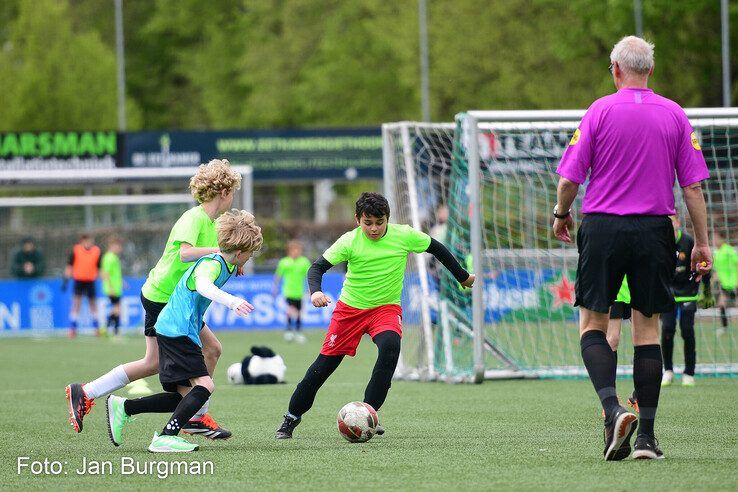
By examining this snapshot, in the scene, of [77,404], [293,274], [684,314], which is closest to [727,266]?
[684,314]

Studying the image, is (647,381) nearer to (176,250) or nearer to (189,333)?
(189,333)

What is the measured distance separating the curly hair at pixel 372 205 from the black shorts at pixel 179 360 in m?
1.38

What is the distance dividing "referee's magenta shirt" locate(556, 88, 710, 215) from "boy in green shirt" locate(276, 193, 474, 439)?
165cm

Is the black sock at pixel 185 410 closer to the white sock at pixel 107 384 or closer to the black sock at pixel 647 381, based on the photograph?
the white sock at pixel 107 384

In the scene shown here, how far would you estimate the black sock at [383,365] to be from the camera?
823cm

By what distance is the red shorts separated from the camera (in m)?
8.41

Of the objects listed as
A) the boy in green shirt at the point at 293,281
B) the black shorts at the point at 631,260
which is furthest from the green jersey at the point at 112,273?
the black shorts at the point at 631,260

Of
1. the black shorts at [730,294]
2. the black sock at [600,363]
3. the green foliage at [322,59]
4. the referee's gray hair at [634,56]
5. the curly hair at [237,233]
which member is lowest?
the black shorts at [730,294]

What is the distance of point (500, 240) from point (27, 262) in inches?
482

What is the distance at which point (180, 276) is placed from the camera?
8.29 m

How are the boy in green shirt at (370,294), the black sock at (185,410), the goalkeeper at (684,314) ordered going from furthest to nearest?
the goalkeeper at (684,314), the boy in green shirt at (370,294), the black sock at (185,410)

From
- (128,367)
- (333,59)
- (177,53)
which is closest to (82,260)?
(128,367)

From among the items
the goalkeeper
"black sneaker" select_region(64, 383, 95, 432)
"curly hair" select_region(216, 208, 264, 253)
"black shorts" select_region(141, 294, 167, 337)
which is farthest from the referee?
the goalkeeper

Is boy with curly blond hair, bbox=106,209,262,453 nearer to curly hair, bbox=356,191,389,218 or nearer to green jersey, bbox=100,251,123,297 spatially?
curly hair, bbox=356,191,389,218
